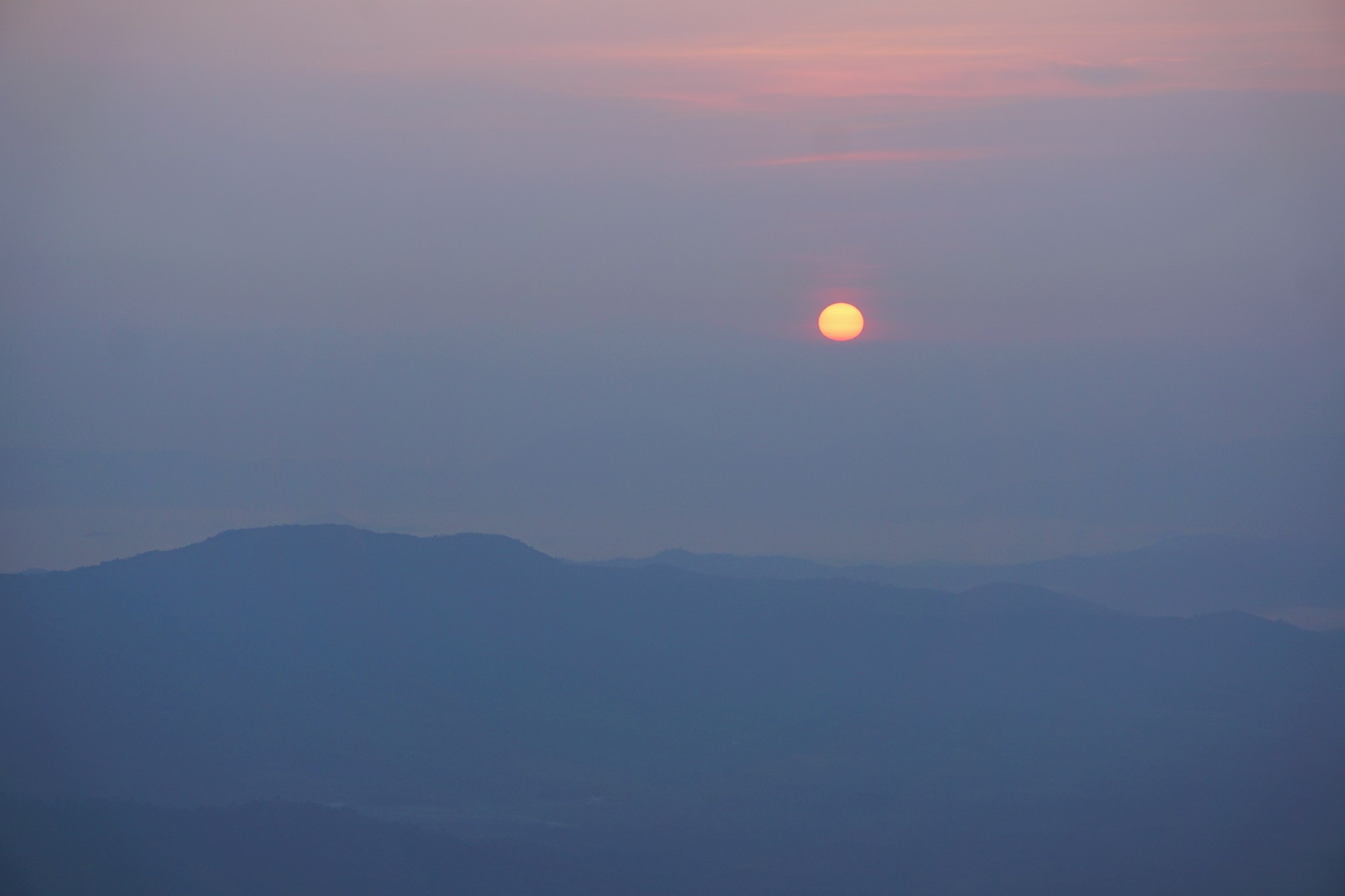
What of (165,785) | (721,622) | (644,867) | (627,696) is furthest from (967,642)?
(165,785)

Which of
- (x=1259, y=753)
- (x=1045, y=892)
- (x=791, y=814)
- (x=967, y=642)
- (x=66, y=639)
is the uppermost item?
(x=967, y=642)

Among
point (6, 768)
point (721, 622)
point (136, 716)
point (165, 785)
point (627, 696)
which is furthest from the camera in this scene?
point (721, 622)

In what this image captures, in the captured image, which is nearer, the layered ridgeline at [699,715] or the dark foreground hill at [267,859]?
the dark foreground hill at [267,859]

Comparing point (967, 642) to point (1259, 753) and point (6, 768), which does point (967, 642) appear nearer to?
point (1259, 753)

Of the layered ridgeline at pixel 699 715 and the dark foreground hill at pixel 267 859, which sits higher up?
the layered ridgeline at pixel 699 715

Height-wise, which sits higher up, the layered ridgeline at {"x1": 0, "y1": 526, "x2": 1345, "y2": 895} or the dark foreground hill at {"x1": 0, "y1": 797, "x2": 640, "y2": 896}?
the layered ridgeline at {"x1": 0, "y1": 526, "x2": 1345, "y2": 895}

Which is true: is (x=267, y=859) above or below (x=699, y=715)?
below

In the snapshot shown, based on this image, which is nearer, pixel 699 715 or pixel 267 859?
pixel 267 859

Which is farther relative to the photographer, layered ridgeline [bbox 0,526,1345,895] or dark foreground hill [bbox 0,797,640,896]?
layered ridgeline [bbox 0,526,1345,895]
